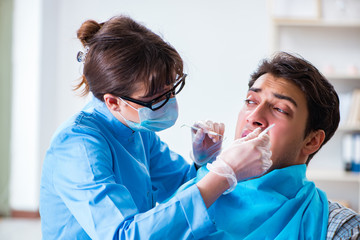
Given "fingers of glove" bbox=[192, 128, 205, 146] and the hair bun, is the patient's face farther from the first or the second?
the hair bun

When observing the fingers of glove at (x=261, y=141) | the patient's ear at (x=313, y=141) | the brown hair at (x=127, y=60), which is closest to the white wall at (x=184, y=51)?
the patient's ear at (x=313, y=141)

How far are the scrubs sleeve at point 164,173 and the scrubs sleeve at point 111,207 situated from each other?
54 cm

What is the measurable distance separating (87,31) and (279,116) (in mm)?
748

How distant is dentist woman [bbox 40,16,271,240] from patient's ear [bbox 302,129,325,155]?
33 centimetres

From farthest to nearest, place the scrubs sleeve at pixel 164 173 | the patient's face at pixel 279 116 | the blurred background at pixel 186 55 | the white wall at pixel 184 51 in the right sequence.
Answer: the white wall at pixel 184 51 < the blurred background at pixel 186 55 < the scrubs sleeve at pixel 164 173 < the patient's face at pixel 279 116

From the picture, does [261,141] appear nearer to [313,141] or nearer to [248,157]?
[248,157]

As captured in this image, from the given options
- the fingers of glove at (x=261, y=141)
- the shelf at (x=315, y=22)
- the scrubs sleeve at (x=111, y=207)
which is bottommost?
the scrubs sleeve at (x=111, y=207)

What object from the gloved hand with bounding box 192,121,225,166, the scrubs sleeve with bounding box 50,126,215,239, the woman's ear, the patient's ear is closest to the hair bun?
the woman's ear

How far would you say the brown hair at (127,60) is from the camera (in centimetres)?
132

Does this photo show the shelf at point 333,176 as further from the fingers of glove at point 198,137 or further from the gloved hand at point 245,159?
the gloved hand at point 245,159

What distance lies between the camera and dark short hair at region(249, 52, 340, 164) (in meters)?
1.59

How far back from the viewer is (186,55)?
4.02 m

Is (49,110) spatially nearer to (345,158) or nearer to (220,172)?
(345,158)

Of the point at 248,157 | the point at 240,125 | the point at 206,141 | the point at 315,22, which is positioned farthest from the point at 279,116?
the point at 315,22
